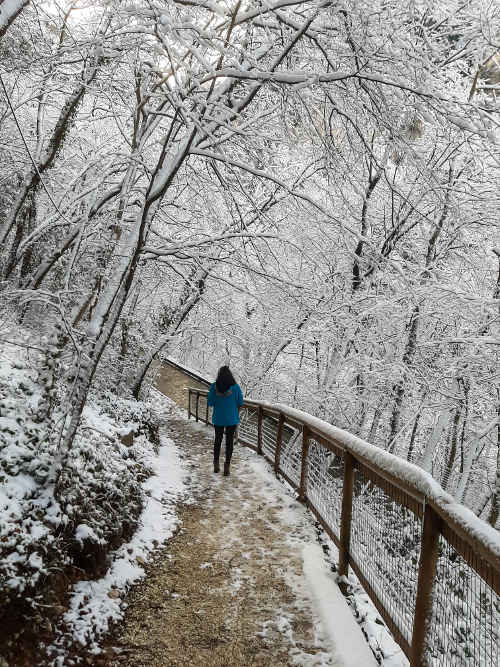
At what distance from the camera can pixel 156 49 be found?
2775 mm

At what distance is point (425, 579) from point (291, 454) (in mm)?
4068

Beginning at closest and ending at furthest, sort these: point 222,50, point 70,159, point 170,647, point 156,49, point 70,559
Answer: point 222,50 → point 156,49 → point 170,647 → point 70,559 → point 70,159

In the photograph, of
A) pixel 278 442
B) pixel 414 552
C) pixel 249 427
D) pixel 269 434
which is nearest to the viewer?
pixel 414 552

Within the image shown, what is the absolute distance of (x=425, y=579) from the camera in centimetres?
229

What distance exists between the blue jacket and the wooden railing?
8.56 feet

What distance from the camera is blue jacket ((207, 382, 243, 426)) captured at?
6.96m

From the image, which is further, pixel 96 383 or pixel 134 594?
pixel 96 383

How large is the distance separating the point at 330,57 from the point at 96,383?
6807 mm

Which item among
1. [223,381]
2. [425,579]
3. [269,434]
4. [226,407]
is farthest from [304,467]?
[425,579]

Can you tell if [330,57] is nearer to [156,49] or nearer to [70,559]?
[156,49]

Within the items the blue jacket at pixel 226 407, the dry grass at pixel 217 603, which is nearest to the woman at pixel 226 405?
the blue jacket at pixel 226 407

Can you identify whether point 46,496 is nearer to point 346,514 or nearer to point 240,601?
point 240,601

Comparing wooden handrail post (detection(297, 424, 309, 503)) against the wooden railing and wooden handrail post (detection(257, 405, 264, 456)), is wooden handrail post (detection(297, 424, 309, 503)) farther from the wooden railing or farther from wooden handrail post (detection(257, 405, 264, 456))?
wooden handrail post (detection(257, 405, 264, 456))

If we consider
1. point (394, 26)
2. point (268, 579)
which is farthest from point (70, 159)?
point (268, 579)
